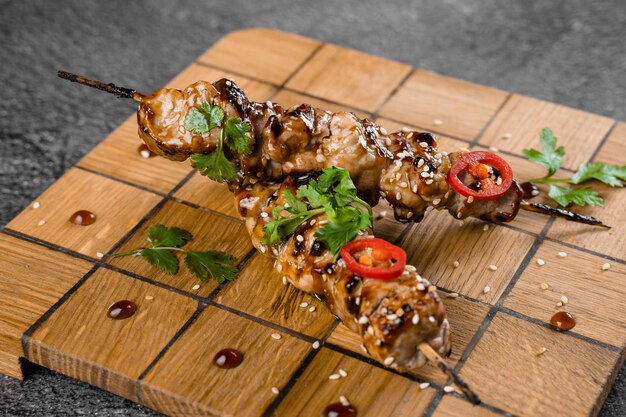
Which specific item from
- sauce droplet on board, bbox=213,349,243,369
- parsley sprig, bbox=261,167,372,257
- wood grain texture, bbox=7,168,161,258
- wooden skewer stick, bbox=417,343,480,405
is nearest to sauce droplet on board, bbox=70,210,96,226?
wood grain texture, bbox=7,168,161,258

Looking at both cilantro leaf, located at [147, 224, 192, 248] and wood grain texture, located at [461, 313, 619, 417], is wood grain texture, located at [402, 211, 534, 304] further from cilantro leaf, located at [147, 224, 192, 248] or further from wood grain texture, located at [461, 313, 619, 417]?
cilantro leaf, located at [147, 224, 192, 248]

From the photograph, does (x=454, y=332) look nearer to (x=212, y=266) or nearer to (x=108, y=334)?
(x=212, y=266)

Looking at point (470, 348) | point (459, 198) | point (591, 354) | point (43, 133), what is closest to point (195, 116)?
point (459, 198)

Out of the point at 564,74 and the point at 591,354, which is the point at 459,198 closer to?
the point at 591,354

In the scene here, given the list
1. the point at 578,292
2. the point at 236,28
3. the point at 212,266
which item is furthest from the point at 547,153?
the point at 236,28

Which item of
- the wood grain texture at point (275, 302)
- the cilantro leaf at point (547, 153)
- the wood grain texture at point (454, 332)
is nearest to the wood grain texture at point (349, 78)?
the cilantro leaf at point (547, 153)
